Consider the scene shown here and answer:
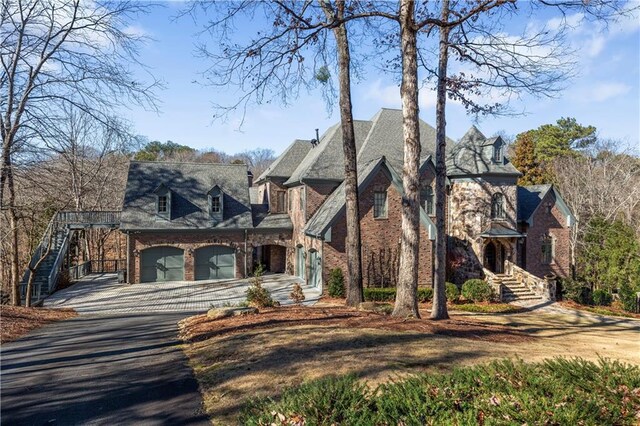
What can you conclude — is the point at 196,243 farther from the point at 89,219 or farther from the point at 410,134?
the point at 410,134

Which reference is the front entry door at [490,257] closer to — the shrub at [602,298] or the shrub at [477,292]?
the shrub at [602,298]

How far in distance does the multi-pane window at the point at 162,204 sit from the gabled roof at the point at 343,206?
9.34 metres

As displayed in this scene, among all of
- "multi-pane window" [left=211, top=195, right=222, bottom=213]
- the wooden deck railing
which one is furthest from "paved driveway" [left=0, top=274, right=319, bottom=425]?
"multi-pane window" [left=211, top=195, right=222, bottom=213]

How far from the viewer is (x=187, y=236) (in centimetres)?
2630

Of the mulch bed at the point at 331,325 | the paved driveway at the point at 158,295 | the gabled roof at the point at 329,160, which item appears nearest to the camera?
the mulch bed at the point at 331,325

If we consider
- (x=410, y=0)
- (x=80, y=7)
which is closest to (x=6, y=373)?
(x=80, y=7)

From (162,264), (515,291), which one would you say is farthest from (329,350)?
(162,264)

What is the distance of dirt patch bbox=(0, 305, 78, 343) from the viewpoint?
12017mm

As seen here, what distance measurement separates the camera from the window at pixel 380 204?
22438 millimetres

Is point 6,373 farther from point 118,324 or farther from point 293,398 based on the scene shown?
point 293,398

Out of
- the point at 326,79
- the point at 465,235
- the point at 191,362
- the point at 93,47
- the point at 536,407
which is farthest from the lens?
the point at 465,235

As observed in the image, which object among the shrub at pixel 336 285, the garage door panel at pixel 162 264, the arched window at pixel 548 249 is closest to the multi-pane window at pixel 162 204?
the garage door panel at pixel 162 264

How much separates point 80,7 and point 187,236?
15.0 metres

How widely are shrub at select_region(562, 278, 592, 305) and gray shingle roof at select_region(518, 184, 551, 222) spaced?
4.81 meters
